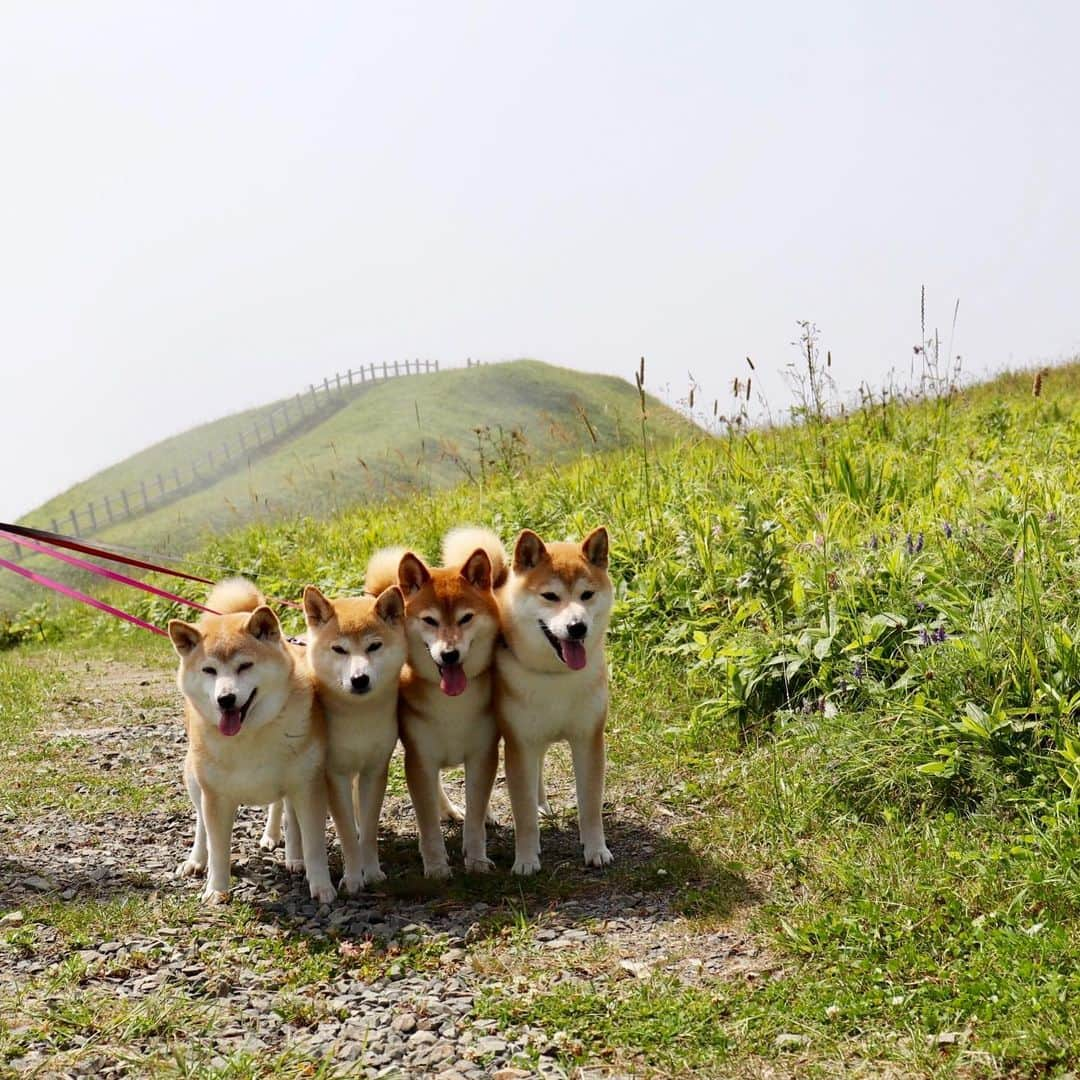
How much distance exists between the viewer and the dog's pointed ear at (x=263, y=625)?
4.50m

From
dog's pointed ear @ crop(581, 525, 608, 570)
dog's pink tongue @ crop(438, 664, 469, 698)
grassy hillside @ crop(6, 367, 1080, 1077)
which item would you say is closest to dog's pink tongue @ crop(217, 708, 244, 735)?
dog's pink tongue @ crop(438, 664, 469, 698)

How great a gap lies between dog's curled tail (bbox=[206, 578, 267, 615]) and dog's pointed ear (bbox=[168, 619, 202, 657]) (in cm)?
50

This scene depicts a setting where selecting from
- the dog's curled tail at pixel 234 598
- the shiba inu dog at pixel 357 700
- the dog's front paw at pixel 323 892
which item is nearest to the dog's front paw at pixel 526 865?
the shiba inu dog at pixel 357 700

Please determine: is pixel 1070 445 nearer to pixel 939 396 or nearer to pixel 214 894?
pixel 939 396

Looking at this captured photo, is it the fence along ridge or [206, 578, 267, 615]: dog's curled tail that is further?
the fence along ridge

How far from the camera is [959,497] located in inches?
281

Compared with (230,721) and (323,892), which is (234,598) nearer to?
(230,721)

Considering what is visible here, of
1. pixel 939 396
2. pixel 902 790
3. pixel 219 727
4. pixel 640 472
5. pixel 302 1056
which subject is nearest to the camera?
pixel 302 1056

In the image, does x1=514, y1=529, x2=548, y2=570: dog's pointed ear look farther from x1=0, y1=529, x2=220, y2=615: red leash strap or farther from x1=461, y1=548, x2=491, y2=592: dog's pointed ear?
x1=0, y1=529, x2=220, y2=615: red leash strap

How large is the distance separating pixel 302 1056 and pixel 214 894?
1447mm

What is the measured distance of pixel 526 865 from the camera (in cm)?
482

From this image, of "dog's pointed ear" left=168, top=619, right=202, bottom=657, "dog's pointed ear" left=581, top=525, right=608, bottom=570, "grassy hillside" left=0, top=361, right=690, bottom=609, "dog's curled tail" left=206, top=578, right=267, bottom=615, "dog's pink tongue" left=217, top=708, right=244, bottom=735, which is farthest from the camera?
"grassy hillside" left=0, top=361, right=690, bottom=609

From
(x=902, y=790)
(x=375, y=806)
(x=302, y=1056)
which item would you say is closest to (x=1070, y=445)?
(x=902, y=790)

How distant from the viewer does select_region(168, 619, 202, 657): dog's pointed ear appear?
176 inches
